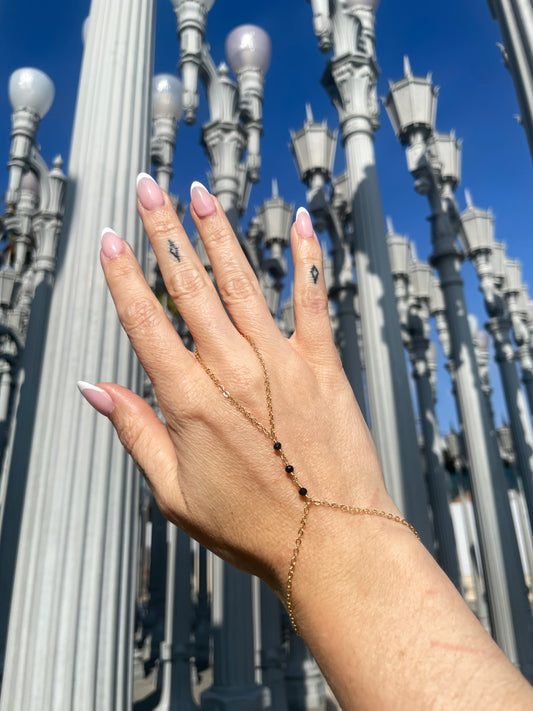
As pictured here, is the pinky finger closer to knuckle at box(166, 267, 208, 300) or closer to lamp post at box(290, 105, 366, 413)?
knuckle at box(166, 267, 208, 300)

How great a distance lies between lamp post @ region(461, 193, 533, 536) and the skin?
46.7ft

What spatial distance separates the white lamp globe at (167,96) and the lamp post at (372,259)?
11.4 ft

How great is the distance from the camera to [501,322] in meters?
18.4

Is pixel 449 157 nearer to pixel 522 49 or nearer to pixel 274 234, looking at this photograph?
pixel 274 234

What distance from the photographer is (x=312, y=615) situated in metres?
0.96

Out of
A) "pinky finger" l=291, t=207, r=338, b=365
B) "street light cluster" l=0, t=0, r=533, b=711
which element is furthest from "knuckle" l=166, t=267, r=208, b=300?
"street light cluster" l=0, t=0, r=533, b=711

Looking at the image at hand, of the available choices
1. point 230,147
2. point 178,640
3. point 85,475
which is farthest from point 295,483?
point 178,640

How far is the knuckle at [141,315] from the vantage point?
124cm

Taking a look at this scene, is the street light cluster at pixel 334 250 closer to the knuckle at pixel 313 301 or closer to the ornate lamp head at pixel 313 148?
the ornate lamp head at pixel 313 148

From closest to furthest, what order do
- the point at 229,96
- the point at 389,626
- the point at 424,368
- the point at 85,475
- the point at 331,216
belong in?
the point at 389,626 → the point at 85,475 → the point at 229,96 → the point at 331,216 → the point at 424,368

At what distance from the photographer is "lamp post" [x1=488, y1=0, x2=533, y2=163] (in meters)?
4.50

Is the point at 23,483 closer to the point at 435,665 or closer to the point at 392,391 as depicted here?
the point at 392,391

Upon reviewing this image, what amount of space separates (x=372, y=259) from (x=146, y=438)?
7.40 metres

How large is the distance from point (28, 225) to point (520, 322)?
1802cm
